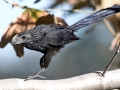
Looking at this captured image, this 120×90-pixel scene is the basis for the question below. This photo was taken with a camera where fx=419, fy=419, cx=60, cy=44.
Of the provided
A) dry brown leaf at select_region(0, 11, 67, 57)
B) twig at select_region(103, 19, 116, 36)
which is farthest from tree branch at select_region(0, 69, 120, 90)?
twig at select_region(103, 19, 116, 36)

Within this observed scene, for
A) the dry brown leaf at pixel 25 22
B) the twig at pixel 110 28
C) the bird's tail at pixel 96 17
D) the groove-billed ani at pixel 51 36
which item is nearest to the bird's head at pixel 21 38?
the groove-billed ani at pixel 51 36

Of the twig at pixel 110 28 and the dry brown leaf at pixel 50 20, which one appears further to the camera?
the twig at pixel 110 28

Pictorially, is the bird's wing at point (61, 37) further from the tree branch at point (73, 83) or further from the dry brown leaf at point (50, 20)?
the tree branch at point (73, 83)

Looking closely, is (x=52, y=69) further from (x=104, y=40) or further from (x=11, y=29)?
(x=11, y=29)

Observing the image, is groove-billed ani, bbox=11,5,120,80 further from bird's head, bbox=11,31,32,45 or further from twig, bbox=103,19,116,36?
twig, bbox=103,19,116,36

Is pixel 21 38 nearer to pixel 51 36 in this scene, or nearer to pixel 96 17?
A: pixel 51 36

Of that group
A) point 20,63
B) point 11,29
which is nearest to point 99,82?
point 11,29
